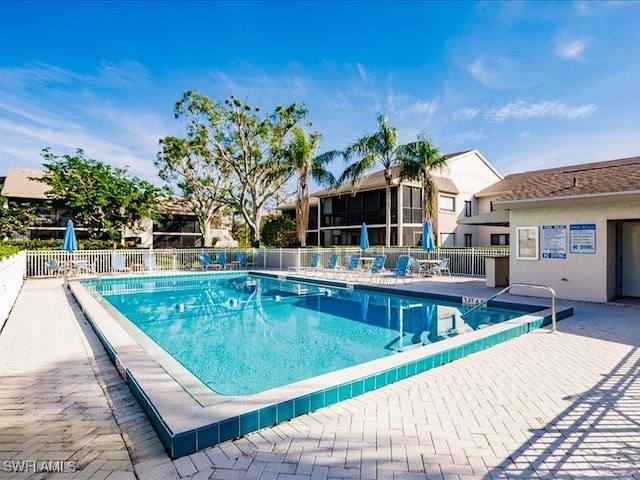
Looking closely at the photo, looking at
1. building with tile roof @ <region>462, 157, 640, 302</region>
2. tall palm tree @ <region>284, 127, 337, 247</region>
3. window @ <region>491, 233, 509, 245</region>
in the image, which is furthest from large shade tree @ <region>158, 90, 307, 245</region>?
building with tile roof @ <region>462, 157, 640, 302</region>

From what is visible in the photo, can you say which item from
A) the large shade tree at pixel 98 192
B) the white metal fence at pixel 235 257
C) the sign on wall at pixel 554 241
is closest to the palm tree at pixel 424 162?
the white metal fence at pixel 235 257

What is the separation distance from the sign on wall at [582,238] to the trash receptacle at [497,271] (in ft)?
9.28

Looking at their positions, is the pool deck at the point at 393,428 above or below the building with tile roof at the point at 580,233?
below

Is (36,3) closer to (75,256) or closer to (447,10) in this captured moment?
(75,256)

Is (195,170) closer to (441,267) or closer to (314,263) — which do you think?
(314,263)

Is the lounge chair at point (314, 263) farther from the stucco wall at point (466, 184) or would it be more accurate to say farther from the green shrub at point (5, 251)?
the green shrub at point (5, 251)

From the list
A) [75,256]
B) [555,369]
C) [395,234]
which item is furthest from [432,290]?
[75,256]

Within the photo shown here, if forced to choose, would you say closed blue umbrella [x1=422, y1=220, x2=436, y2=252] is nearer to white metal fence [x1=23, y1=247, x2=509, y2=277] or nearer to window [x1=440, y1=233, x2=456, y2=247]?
white metal fence [x1=23, y1=247, x2=509, y2=277]

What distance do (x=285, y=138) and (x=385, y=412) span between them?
25143 millimetres

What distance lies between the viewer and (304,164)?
2333 cm

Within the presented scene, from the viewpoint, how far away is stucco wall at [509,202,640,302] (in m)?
9.91

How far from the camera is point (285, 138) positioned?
87.7ft

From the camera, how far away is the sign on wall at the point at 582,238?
398 inches

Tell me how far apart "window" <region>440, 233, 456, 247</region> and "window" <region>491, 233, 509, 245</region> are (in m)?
3.05
